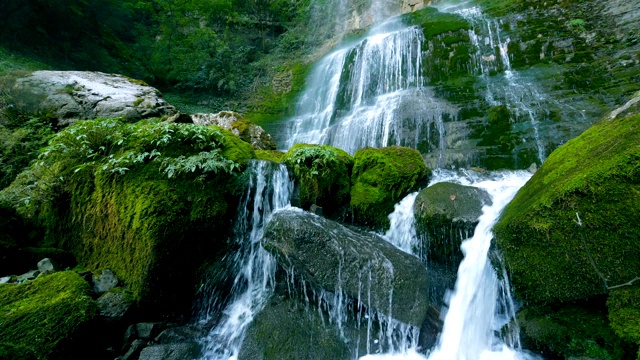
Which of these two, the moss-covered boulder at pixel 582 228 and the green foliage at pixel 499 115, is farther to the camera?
the green foliage at pixel 499 115

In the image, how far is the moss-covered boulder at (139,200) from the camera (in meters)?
3.90

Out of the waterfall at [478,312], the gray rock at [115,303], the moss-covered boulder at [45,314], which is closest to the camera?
Result: the moss-covered boulder at [45,314]

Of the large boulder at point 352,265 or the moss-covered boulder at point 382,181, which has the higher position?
the moss-covered boulder at point 382,181

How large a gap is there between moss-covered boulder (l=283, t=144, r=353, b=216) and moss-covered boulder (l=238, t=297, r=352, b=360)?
212cm

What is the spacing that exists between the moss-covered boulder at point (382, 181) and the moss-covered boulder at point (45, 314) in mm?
4329

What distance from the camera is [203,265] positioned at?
4406mm

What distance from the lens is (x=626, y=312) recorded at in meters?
2.28

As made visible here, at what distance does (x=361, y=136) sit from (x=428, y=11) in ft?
36.4

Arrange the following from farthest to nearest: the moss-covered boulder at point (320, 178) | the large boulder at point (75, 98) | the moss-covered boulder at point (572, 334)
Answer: the large boulder at point (75, 98) → the moss-covered boulder at point (320, 178) → the moss-covered boulder at point (572, 334)

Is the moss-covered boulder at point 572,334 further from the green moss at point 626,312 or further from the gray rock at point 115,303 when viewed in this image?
the gray rock at point 115,303

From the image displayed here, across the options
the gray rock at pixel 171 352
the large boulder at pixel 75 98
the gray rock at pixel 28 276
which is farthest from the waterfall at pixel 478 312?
the large boulder at pixel 75 98

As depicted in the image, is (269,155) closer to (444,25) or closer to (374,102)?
(374,102)

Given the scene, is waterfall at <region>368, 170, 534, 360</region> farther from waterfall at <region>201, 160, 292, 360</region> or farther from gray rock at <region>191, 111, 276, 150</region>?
gray rock at <region>191, 111, 276, 150</region>

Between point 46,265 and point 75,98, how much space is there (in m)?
5.37
